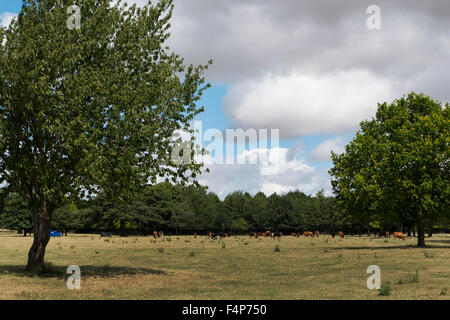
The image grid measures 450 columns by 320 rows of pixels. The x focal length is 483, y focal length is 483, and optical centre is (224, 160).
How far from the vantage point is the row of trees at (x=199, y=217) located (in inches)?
4670

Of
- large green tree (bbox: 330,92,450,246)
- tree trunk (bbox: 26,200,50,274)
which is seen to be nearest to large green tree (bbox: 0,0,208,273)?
tree trunk (bbox: 26,200,50,274)

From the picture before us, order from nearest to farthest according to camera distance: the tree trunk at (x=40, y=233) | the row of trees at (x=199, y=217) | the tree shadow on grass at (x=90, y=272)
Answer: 1. the tree shadow on grass at (x=90, y=272)
2. the tree trunk at (x=40, y=233)
3. the row of trees at (x=199, y=217)

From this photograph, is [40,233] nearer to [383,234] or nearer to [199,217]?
[383,234]

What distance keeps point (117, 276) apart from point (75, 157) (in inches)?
284

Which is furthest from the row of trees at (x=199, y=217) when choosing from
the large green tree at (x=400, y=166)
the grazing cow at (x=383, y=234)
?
the large green tree at (x=400, y=166)

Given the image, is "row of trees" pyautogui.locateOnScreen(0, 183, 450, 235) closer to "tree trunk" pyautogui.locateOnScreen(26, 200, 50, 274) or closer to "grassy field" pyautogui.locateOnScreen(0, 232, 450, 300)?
"grassy field" pyautogui.locateOnScreen(0, 232, 450, 300)

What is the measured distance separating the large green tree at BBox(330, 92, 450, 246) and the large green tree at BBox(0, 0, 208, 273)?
94.9ft

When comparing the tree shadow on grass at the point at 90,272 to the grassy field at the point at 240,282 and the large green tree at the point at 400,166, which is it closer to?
the grassy field at the point at 240,282

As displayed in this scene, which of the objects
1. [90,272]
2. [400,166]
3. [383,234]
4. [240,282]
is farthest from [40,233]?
[383,234]

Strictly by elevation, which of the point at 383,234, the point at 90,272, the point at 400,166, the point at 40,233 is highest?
the point at 400,166

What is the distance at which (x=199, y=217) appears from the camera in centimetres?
14962

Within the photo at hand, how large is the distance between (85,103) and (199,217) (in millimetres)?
127266

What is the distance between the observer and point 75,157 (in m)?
23.4

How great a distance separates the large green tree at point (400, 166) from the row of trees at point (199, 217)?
51.8 metres
